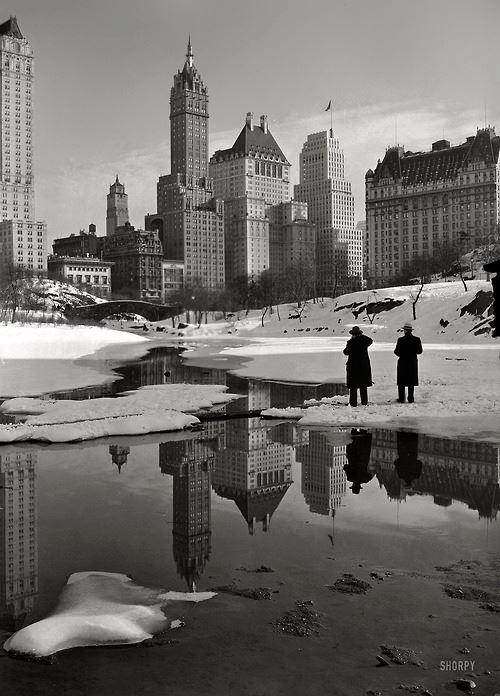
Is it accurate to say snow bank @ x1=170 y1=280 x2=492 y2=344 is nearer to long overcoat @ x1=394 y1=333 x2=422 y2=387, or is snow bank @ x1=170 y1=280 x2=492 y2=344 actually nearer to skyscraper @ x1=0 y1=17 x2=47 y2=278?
long overcoat @ x1=394 y1=333 x2=422 y2=387

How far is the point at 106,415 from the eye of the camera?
47.9ft

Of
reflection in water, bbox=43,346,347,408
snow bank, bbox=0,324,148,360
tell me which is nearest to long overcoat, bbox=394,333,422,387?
reflection in water, bbox=43,346,347,408

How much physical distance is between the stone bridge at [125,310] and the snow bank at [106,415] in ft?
399

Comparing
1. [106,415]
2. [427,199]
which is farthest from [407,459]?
[427,199]

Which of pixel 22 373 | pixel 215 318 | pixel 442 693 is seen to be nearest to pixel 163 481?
pixel 442 693

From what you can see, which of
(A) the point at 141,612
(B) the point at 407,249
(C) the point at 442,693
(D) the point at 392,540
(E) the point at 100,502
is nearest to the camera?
(C) the point at 442,693

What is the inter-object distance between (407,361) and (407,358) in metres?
0.07

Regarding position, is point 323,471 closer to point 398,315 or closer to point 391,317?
point 398,315

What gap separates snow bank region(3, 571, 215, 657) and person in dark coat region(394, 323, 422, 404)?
11.4 meters

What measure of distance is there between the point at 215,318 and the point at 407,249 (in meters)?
63.7

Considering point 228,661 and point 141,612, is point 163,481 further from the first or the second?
point 228,661

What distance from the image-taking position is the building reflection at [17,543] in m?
5.38

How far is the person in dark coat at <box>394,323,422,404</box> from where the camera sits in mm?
16203

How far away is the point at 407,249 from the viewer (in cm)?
17688
